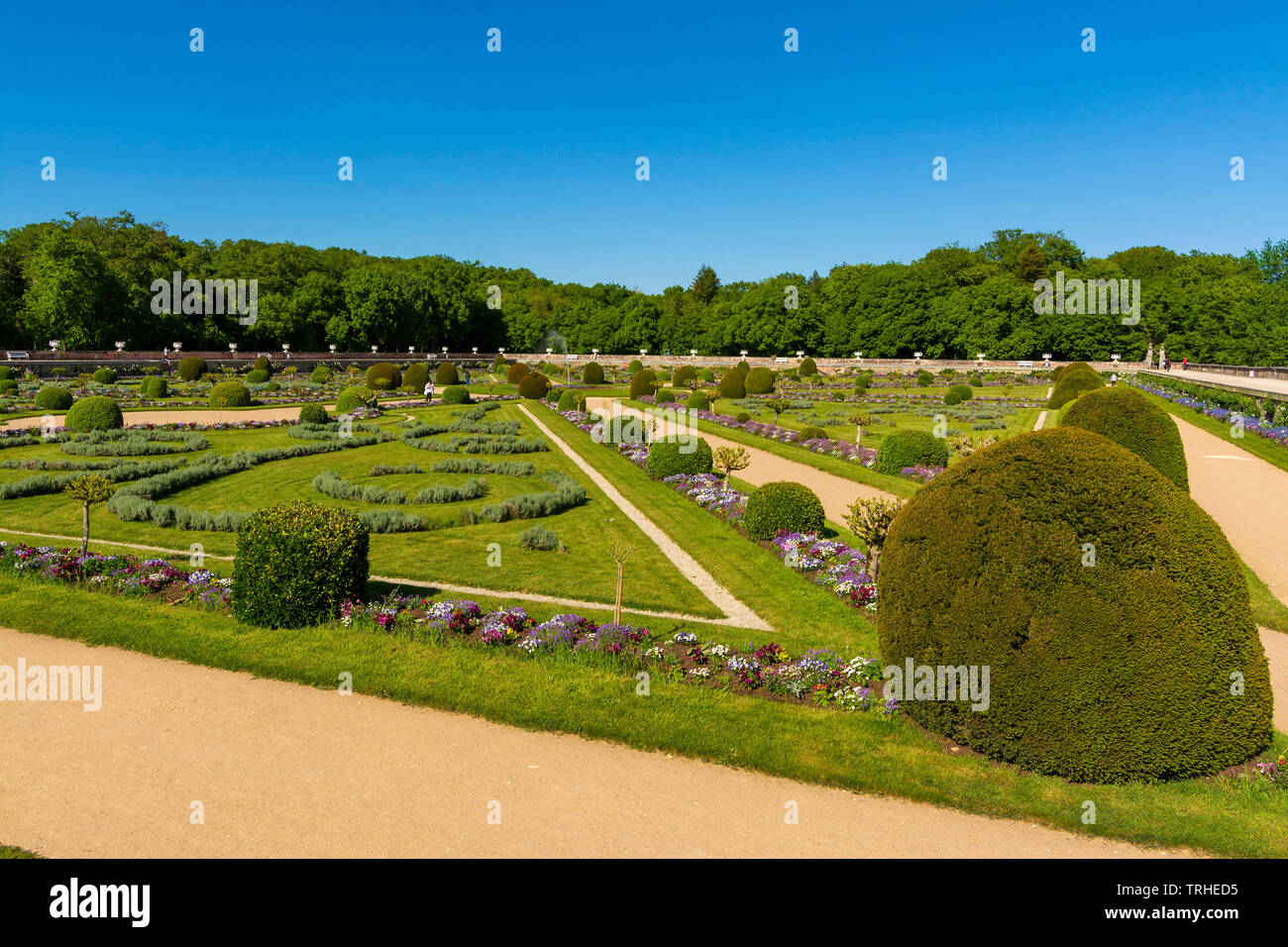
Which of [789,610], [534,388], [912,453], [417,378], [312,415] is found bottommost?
[789,610]

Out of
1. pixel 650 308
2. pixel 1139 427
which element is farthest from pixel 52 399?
pixel 650 308

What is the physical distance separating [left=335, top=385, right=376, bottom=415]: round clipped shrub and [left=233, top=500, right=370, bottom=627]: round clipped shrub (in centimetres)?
2724

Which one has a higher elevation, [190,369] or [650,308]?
[650,308]

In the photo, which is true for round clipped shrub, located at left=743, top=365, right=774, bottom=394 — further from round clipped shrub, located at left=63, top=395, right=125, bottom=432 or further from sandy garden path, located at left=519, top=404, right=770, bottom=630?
round clipped shrub, located at left=63, top=395, right=125, bottom=432

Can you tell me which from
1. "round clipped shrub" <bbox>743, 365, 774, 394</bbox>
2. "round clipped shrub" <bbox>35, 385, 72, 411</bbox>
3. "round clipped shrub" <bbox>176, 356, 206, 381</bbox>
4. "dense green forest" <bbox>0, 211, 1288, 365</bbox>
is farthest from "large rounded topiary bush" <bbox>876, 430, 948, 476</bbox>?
"dense green forest" <bbox>0, 211, 1288, 365</bbox>

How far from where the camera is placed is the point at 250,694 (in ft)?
26.9

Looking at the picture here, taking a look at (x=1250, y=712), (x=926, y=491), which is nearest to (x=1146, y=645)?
(x=1250, y=712)

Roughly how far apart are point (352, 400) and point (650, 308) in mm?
60773

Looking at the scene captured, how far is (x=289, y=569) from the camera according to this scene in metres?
9.77

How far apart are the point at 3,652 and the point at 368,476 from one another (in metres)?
12.8

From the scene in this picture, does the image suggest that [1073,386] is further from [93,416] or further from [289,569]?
[93,416]

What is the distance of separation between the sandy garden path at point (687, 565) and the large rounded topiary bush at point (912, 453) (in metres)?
8.98

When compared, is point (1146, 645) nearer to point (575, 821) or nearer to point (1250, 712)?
point (1250, 712)

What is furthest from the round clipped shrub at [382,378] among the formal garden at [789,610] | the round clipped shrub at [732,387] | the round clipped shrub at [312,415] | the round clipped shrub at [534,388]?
the formal garden at [789,610]
